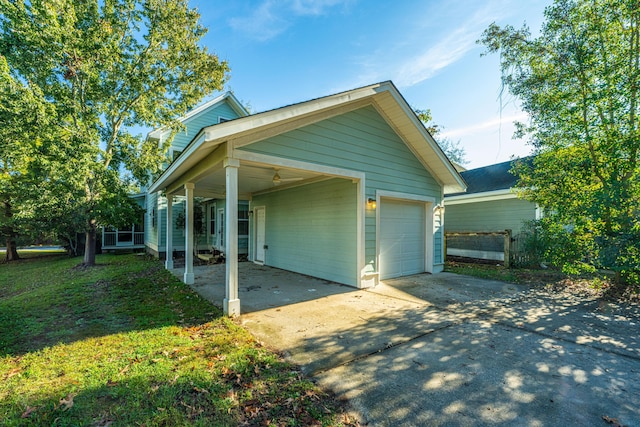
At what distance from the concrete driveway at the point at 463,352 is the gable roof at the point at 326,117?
116 inches

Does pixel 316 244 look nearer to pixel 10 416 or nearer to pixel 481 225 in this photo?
pixel 10 416

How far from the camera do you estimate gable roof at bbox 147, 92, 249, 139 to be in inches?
511

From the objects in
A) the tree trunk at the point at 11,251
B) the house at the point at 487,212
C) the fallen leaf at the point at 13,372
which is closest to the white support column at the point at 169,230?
the fallen leaf at the point at 13,372

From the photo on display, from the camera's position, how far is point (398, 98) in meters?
6.66

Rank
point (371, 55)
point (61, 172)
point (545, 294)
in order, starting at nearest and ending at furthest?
1. point (545, 294)
2. point (61, 172)
3. point (371, 55)

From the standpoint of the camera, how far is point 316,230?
25.5 ft

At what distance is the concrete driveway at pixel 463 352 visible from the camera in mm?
2271

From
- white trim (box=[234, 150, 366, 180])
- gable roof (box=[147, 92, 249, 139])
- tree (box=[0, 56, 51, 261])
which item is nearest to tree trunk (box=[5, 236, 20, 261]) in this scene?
tree (box=[0, 56, 51, 261])

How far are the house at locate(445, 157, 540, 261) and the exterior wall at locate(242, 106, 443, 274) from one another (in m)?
3.89

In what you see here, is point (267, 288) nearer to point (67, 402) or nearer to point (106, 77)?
point (67, 402)

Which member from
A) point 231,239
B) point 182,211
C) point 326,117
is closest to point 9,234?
point 182,211

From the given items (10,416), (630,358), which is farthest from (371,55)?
(10,416)

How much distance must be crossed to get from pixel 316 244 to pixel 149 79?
9.63m

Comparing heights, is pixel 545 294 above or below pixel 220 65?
below
